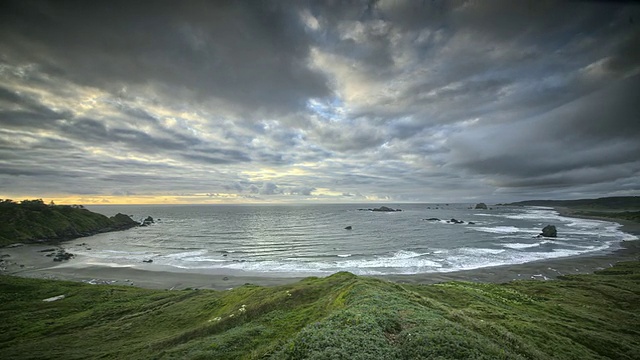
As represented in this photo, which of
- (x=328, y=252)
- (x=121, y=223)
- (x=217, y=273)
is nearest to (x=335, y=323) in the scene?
(x=217, y=273)

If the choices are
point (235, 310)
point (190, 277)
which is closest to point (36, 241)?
point (190, 277)

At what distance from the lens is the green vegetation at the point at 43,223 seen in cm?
8600

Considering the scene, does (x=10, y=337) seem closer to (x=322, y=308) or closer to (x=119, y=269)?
(x=322, y=308)

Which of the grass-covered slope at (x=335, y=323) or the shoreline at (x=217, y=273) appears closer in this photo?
the grass-covered slope at (x=335, y=323)

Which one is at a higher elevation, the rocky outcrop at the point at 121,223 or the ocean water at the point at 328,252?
the rocky outcrop at the point at 121,223

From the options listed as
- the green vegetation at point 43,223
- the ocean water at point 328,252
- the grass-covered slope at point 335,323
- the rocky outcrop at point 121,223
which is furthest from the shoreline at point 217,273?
the rocky outcrop at point 121,223

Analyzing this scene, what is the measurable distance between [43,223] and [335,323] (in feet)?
449

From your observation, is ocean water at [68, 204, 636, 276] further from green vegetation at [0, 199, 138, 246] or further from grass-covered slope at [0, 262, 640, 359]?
grass-covered slope at [0, 262, 640, 359]

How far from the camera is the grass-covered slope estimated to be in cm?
1198

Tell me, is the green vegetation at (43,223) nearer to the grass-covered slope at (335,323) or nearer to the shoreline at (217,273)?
the shoreline at (217,273)

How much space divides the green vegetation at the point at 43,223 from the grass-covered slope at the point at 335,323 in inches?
3226

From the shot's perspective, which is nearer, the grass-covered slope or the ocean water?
the grass-covered slope

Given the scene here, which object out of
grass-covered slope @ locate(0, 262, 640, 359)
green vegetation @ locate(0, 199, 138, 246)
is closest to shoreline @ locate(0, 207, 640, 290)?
grass-covered slope @ locate(0, 262, 640, 359)

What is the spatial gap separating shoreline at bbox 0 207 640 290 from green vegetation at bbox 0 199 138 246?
36.4m
